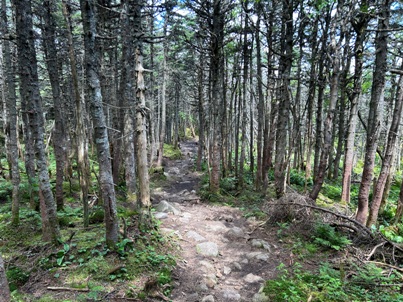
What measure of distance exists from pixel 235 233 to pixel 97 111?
5051mm

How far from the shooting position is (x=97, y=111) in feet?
13.9

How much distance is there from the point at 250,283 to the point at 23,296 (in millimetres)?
3766

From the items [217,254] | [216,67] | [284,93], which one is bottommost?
[217,254]

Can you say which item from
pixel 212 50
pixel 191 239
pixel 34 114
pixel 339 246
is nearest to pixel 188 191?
pixel 191 239

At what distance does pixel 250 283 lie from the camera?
476 centimetres

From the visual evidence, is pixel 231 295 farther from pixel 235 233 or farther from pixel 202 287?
pixel 235 233

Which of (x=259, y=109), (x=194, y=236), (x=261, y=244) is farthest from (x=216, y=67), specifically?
(x=261, y=244)

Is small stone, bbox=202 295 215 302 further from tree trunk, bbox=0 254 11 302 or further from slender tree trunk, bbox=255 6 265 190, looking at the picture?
slender tree trunk, bbox=255 6 265 190

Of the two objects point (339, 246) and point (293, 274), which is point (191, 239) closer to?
point (293, 274)

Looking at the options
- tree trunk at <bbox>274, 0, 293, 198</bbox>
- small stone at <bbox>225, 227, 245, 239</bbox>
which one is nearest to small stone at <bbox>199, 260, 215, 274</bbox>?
small stone at <bbox>225, 227, 245, 239</bbox>

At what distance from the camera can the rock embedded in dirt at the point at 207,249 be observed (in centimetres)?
585

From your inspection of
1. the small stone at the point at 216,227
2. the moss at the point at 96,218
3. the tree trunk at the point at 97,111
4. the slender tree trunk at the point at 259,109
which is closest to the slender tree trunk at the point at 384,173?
the small stone at the point at 216,227

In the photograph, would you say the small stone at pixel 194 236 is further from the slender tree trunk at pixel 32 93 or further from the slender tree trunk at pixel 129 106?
the slender tree trunk at pixel 32 93

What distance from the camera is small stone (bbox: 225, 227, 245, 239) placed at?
6934 mm
